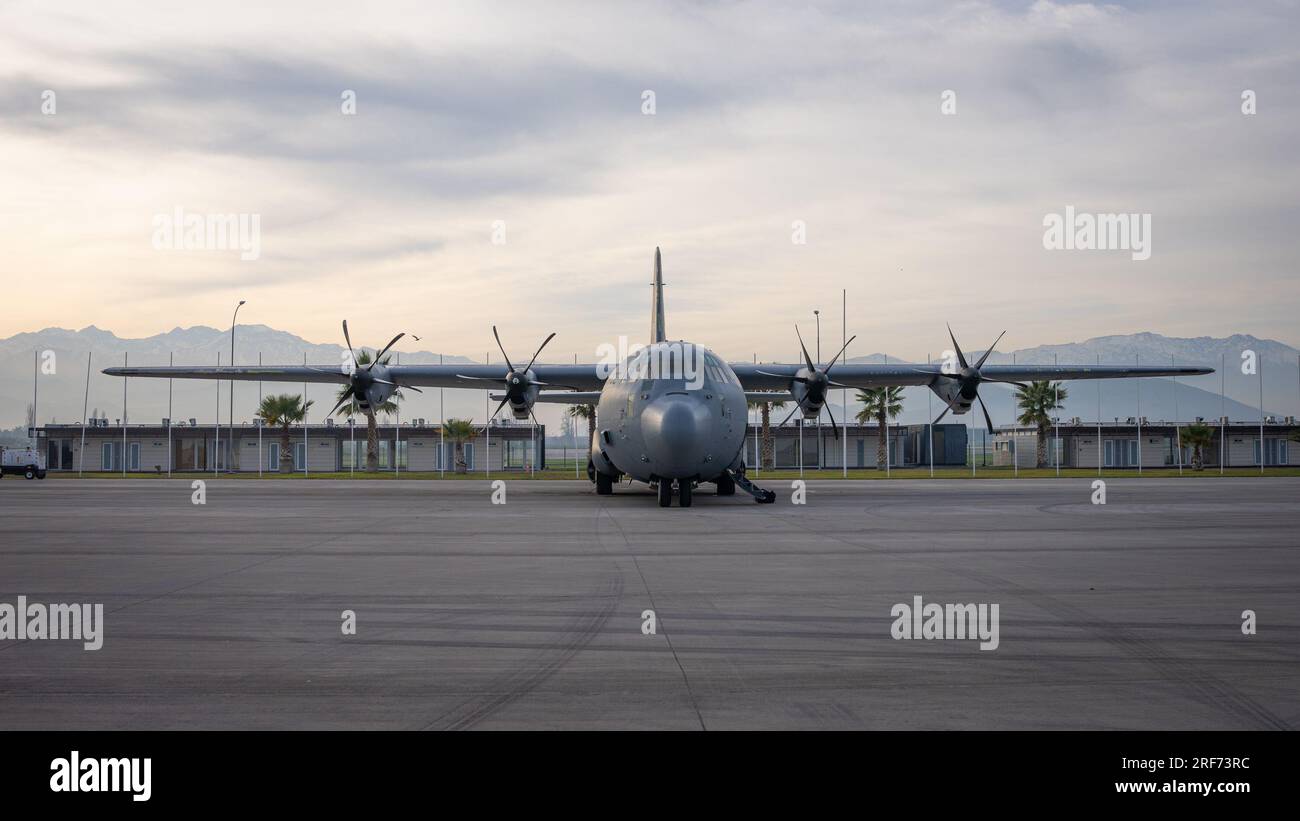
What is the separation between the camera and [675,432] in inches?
933

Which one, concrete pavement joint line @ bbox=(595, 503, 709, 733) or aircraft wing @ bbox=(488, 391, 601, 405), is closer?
concrete pavement joint line @ bbox=(595, 503, 709, 733)

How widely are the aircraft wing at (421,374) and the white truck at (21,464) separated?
2356 centimetres

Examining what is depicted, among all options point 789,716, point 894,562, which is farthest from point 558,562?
point 789,716

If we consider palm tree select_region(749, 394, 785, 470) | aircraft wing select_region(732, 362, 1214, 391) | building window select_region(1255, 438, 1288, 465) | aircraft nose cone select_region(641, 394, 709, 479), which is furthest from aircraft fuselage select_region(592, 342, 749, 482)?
building window select_region(1255, 438, 1288, 465)

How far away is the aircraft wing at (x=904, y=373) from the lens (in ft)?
114

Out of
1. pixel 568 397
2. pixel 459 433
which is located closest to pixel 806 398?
pixel 568 397

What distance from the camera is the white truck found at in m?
56.2

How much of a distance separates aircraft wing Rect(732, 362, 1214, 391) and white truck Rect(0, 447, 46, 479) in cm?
4222

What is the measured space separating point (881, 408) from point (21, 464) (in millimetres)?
56559

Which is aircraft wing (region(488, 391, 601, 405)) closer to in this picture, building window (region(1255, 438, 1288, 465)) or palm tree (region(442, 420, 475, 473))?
palm tree (region(442, 420, 475, 473))

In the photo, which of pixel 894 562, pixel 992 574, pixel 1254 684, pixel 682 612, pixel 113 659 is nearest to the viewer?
pixel 1254 684
